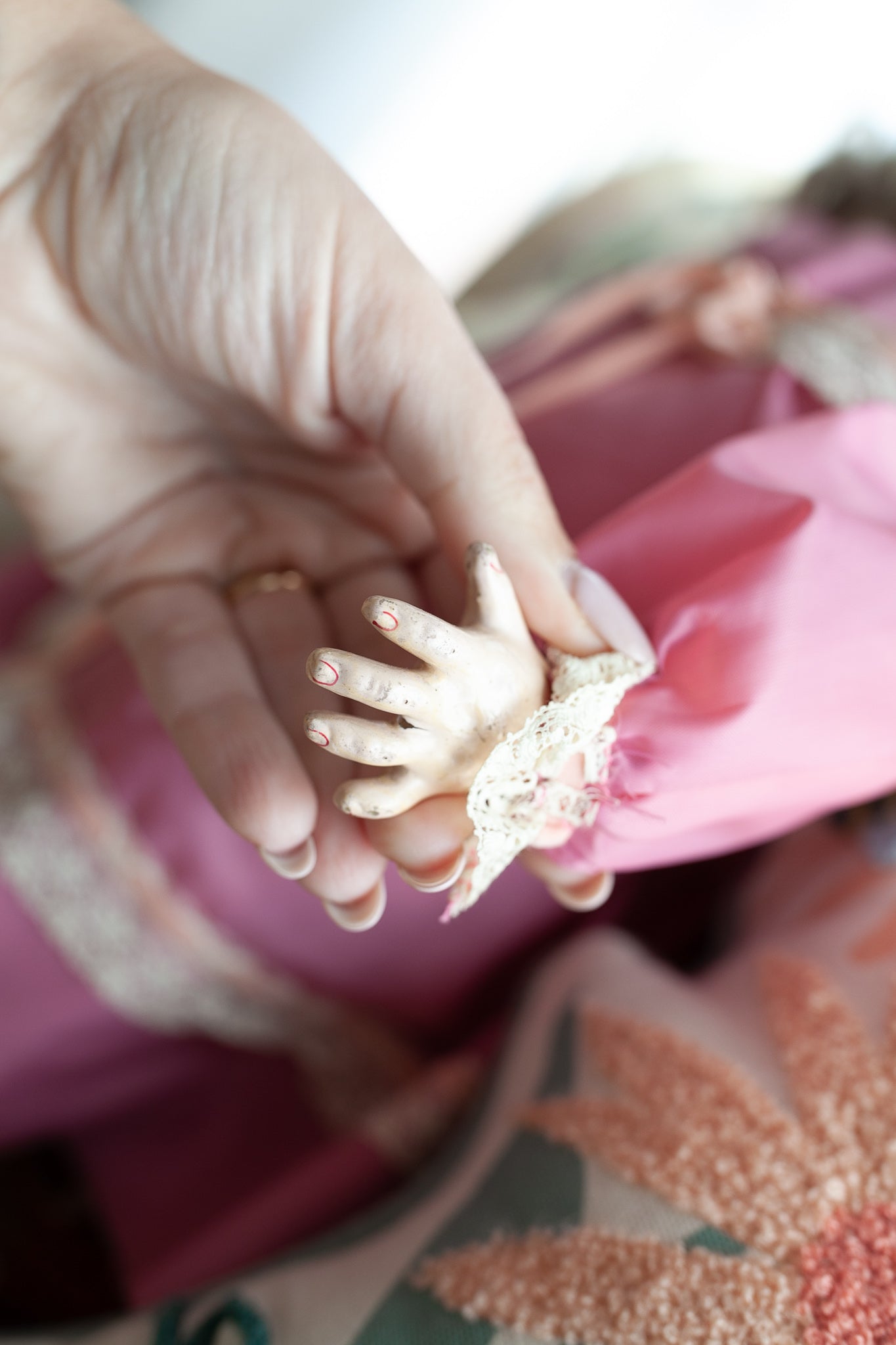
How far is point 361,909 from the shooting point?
0.43 m

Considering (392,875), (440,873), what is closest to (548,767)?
(440,873)

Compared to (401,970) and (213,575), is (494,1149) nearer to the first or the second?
(401,970)

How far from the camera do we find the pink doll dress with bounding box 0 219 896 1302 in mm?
414

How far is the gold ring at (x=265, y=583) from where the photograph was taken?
0.55 m

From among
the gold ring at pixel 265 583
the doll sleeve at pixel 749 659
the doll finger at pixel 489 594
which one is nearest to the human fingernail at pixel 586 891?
the doll sleeve at pixel 749 659

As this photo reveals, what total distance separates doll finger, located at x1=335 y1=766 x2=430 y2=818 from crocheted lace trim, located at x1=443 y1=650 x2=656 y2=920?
0.08 feet

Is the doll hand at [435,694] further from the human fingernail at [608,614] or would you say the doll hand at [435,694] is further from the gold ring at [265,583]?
the gold ring at [265,583]

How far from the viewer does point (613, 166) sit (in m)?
1.41

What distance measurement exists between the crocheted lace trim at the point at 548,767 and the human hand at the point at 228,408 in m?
0.02

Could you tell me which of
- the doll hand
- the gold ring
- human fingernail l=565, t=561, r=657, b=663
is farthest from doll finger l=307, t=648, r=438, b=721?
the gold ring

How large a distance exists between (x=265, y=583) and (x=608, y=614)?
216 millimetres

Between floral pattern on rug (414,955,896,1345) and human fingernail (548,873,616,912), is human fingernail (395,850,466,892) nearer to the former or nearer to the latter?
human fingernail (548,873,616,912)

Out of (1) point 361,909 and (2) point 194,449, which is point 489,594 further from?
(2) point 194,449

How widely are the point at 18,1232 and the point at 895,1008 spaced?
0.66 meters
